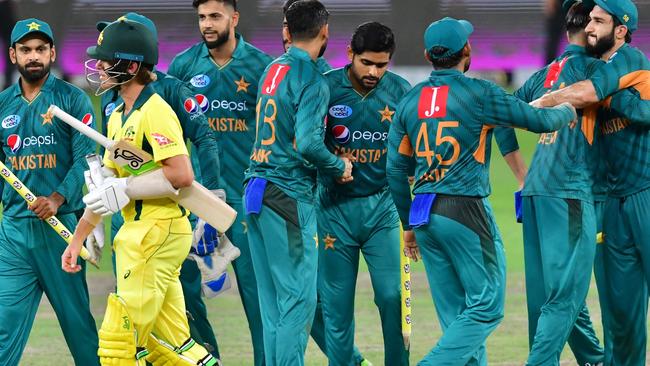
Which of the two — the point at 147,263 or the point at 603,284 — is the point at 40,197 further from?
the point at 603,284

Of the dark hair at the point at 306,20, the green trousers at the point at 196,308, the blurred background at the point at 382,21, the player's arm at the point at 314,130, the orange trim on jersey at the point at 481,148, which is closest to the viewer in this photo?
the orange trim on jersey at the point at 481,148

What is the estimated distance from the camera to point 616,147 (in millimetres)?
7285

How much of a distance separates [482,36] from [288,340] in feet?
41.9

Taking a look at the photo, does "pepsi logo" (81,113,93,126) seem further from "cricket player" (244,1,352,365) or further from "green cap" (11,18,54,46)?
"cricket player" (244,1,352,365)

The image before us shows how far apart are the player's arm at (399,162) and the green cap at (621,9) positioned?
126cm

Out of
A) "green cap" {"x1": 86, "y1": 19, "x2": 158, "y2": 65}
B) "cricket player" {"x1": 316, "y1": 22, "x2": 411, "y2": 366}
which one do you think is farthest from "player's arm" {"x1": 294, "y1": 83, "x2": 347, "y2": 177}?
"green cap" {"x1": 86, "y1": 19, "x2": 158, "y2": 65}

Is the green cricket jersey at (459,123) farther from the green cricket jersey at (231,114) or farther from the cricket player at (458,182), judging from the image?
the green cricket jersey at (231,114)

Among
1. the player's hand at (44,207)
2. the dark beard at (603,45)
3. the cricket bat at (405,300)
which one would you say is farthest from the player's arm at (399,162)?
the player's hand at (44,207)

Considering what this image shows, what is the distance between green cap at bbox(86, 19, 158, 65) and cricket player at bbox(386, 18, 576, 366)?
1335 mm

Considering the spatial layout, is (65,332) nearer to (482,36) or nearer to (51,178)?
(51,178)

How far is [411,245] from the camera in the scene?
7.05 m

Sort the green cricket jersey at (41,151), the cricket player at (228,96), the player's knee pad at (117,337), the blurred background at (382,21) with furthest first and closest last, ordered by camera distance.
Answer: the blurred background at (382,21), the cricket player at (228,96), the green cricket jersey at (41,151), the player's knee pad at (117,337)

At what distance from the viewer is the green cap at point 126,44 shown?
21.4 feet

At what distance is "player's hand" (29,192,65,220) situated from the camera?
7.34m
